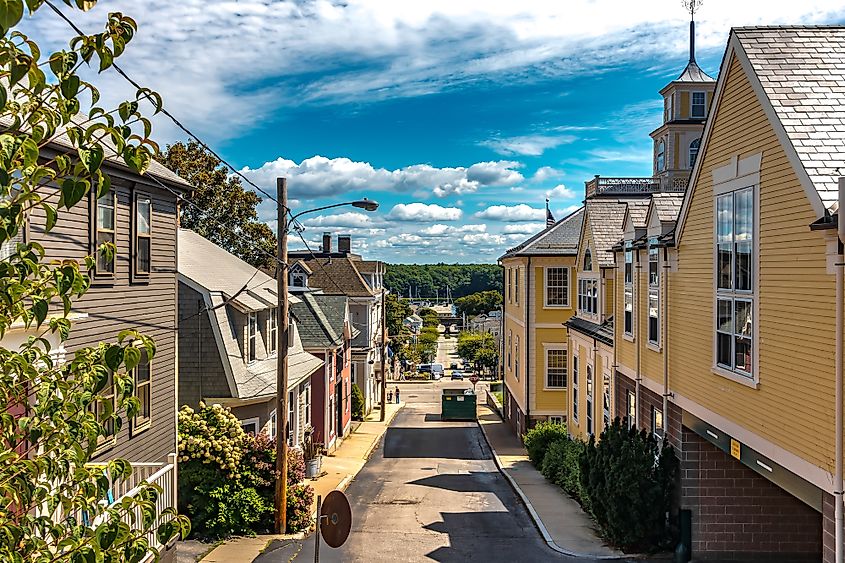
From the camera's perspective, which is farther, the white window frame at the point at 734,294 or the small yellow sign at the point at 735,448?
the small yellow sign at the point at 735,448

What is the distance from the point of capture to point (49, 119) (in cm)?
388

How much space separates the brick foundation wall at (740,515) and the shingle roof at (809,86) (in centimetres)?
707

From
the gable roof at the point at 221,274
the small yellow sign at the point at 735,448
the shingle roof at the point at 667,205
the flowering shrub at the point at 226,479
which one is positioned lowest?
the flowering shrub at the point at 226,479

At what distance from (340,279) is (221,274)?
30.3 metres

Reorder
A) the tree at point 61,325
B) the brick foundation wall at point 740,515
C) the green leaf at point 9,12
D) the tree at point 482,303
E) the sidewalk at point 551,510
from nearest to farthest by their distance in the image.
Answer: the green leaf at point 9,12 → the tree at point 61,325 → the brick foundation wall at point 740,515 → the sidewalk at point 551,510 → the tree at point 482,303

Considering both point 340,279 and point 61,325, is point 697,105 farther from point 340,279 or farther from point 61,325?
point 61,325

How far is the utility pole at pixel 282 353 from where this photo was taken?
16953 millimetres

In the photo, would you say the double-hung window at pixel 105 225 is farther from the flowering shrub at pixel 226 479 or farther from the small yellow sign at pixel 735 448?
the small yellow sign at pixel 735 448

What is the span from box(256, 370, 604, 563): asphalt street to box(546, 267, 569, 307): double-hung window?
7.61 m

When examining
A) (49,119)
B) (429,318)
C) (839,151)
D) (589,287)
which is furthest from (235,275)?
(429,318)

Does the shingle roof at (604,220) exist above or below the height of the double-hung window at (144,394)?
above

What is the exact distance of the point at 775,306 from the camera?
10555 mm

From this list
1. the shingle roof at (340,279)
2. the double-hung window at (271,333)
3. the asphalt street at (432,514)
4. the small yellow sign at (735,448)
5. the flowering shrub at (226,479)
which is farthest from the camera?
the shingle roof at (340,279)

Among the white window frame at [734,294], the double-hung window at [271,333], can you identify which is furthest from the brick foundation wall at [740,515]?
the double-hung window at [271,333]
